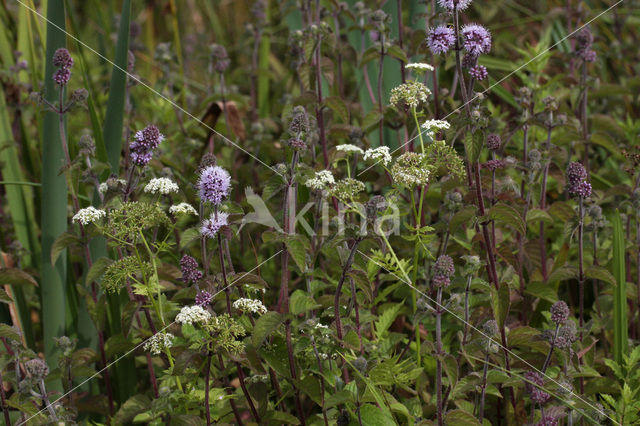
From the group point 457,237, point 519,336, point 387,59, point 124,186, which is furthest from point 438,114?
point 124,186

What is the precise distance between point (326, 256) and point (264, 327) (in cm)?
83

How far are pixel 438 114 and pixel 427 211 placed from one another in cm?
42

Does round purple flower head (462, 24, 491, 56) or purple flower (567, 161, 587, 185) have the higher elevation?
round purple flower head (462, 24, 491, 56)

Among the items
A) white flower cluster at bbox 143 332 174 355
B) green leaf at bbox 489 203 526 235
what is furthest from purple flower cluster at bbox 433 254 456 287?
white flower cluster at bbox 143 332 174 355

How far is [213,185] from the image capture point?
1653mm

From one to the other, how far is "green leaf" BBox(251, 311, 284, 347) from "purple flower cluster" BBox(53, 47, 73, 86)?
105 centimetres

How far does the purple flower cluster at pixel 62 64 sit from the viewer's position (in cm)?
215

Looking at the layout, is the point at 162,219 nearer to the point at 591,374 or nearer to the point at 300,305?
the point at 300,305

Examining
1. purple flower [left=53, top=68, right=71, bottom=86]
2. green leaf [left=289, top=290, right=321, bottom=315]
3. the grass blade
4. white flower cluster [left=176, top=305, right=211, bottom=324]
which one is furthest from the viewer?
purple flower [left=53, top=68, right=71, bottom=86]

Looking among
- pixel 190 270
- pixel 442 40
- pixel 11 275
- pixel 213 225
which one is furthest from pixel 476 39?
pixel 11 275

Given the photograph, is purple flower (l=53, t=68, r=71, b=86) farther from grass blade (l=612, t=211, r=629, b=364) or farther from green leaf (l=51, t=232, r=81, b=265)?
grass blade (l=612, t=211, r=629, b=364)

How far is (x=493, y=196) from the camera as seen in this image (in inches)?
83.4

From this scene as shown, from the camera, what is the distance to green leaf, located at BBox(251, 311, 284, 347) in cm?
173

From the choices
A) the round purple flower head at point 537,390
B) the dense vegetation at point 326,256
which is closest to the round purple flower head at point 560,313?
the dense vegetation at point 326,256
